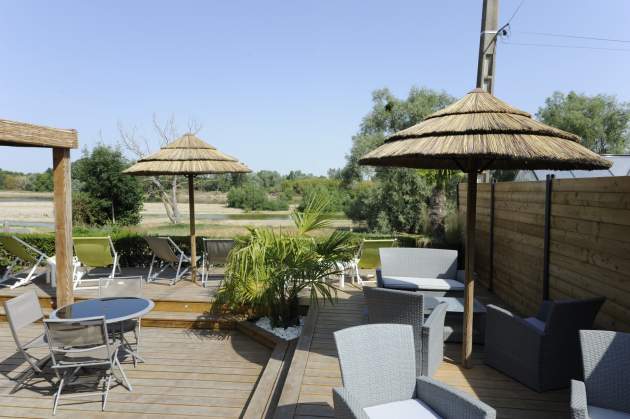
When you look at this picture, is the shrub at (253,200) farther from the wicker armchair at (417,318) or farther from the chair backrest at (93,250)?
the wicker armchair at (417,318)

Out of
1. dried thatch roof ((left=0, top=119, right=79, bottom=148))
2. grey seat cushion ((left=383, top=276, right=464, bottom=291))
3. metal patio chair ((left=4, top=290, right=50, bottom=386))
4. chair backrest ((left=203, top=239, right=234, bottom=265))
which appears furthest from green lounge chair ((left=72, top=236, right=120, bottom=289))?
grey seat cushion ((left=383, top=276, right=464, bottom=291))

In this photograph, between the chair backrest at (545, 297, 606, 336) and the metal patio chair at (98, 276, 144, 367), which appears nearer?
the chair backrest at (545, 297, 606, 336)

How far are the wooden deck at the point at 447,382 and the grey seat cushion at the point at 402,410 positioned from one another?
27.1 inches

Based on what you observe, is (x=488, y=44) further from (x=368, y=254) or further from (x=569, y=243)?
(x=569, y=243)

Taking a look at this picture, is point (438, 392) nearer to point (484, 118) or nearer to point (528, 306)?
point (484, 118)

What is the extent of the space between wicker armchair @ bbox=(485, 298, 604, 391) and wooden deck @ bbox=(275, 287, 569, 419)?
0.12 m

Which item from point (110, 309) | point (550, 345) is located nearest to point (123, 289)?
point (110, 309)

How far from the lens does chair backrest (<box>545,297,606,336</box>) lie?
3.04m

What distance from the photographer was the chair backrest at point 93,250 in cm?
689

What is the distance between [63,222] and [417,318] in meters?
4.62

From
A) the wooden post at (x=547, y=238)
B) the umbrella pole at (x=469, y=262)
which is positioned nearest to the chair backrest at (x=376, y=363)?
the umbrella pole at (x=469, y=262)

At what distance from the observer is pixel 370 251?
7.07m

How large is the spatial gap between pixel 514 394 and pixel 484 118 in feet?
7.09

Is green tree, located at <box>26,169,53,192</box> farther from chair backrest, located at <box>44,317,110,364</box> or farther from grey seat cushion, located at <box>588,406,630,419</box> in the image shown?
grey seat cushion, located at <box>588,406,630,419</box>
